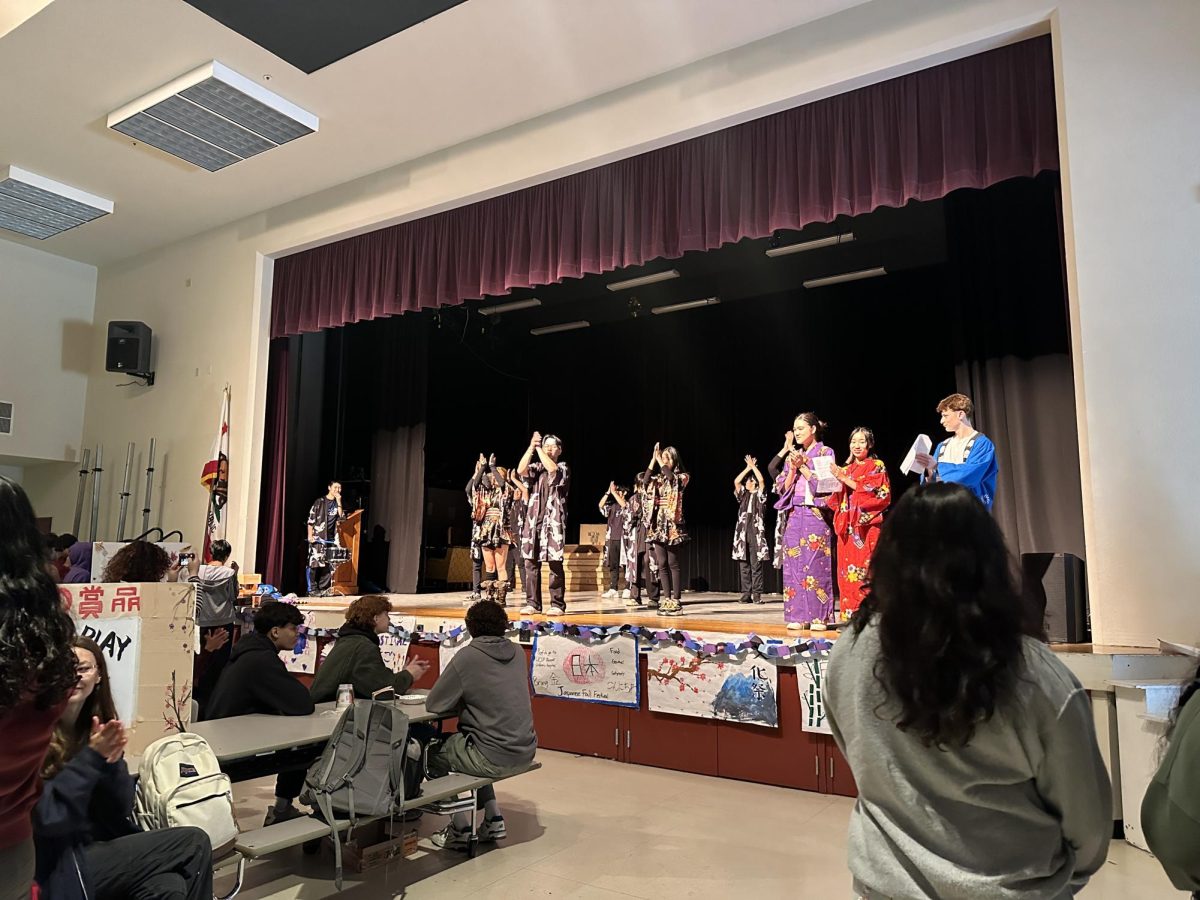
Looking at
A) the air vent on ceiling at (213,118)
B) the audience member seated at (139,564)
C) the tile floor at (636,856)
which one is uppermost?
the air vent on ceiling at (213,118)

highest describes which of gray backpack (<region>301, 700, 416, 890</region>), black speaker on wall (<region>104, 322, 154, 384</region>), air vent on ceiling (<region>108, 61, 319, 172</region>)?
air vent on ceiling (<region>108, 61, 319, 172</region>)

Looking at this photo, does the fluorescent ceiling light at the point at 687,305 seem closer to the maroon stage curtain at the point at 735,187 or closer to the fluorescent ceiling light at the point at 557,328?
the fluorescent ceiling light at the point at 557,328

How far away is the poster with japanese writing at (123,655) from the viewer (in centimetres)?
274

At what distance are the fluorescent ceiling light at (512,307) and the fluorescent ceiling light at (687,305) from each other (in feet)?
5.35

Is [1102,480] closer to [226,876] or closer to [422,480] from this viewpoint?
[226,876]

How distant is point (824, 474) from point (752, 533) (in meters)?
3.66

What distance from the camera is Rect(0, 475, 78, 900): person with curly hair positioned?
121 centimetres

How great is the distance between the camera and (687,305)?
11.0 meters

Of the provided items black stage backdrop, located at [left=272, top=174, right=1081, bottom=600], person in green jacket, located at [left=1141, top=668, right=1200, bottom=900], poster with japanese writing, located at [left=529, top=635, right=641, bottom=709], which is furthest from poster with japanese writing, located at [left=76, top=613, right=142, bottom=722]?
black stage backdrop, located at [left=272, top=174, right=1081, bottom=600]

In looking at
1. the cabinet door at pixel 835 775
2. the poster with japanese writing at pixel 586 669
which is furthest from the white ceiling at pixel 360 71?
the cabinet door at pixel 835 775

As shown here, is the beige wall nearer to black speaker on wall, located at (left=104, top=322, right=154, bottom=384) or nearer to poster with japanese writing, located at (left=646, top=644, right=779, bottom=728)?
poster with japanese writing, located at (left=646, top=644, right=779, bottom=728)

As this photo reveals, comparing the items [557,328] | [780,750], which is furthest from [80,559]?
[557,328]

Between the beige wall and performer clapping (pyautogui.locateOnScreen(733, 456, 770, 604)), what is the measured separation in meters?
4.13

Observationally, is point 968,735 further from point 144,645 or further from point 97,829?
point 144,645
